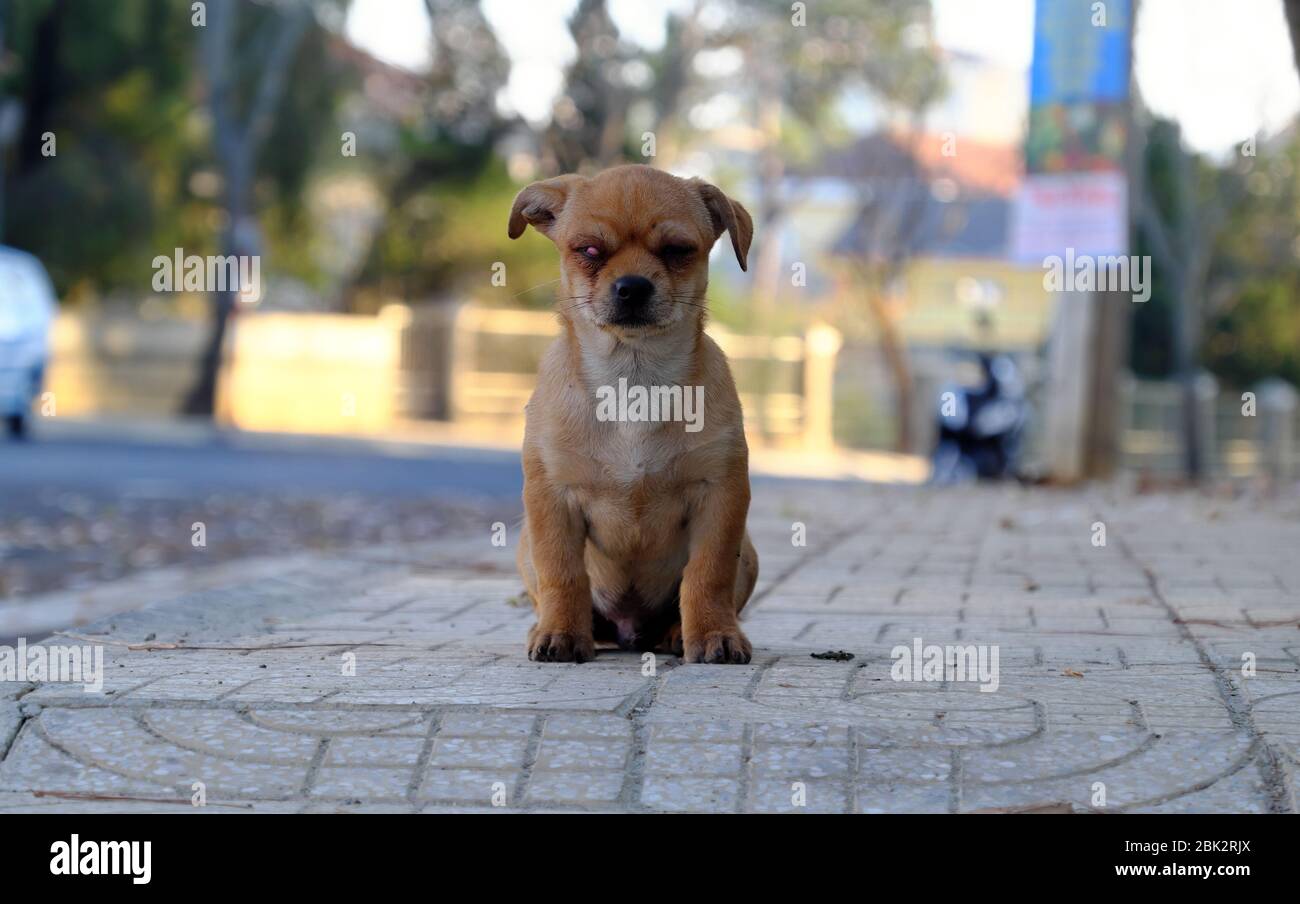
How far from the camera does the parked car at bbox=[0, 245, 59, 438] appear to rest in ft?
62.1

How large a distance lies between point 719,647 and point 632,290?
0.94 meters

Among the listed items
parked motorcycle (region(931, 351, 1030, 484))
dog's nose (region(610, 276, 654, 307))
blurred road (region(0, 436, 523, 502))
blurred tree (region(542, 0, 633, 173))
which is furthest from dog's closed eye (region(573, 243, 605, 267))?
blurred tree (region(542, 0, 633, 173))

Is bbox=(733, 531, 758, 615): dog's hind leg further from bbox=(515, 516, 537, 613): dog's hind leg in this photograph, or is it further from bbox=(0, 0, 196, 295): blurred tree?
bbox=(0, 0, 196, 295): blurred tree

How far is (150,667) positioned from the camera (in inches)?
165

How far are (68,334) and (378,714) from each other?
25.5 meters

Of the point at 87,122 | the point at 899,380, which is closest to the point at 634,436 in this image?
the point at 899,380

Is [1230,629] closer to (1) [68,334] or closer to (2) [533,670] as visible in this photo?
(2) [533,670]

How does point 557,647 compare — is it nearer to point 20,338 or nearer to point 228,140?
point 20,338

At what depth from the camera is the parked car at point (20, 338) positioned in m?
18.9

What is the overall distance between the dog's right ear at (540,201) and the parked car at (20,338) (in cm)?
1576

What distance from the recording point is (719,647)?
4.22 meters

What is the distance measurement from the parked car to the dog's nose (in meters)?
16.3

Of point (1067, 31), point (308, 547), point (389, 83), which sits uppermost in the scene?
point (389, 83)
